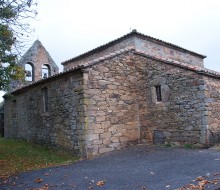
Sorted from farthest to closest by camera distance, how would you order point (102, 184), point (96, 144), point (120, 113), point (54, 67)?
point (54, 67), point (120, 113), point (96, 144), point (102, 184)

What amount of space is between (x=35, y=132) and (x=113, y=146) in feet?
17.3

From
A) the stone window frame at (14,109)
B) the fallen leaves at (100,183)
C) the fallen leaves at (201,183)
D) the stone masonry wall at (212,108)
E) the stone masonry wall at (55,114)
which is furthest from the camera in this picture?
the stone window frame at (14,109)

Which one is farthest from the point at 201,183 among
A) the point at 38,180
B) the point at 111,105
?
the point at 111,105

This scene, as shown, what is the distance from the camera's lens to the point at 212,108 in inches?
413

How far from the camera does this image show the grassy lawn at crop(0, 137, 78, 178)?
31.4 ft

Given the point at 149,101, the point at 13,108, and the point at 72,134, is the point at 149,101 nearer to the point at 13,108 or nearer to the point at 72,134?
the point at 72,134

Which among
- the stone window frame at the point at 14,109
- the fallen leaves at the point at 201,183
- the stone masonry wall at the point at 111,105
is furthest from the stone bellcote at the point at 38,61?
the fallen leaves at the point at 201,183

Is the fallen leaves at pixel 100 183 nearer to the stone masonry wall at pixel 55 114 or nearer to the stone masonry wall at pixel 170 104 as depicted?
the stone masonry wall at pixel 55 114

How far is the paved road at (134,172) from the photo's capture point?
618 cm

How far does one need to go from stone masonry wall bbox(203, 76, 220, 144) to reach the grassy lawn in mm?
5232

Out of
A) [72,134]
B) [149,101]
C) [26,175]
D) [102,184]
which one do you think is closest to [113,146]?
[72,134]

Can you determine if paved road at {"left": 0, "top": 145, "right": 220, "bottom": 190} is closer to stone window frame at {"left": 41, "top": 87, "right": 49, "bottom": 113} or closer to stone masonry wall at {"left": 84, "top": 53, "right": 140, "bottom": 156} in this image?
stone masonry wall at {"left": 84, "top": 53, "right": 140, "bottom": 156}

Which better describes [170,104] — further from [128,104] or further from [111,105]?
[111,105]

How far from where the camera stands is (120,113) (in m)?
11.5
